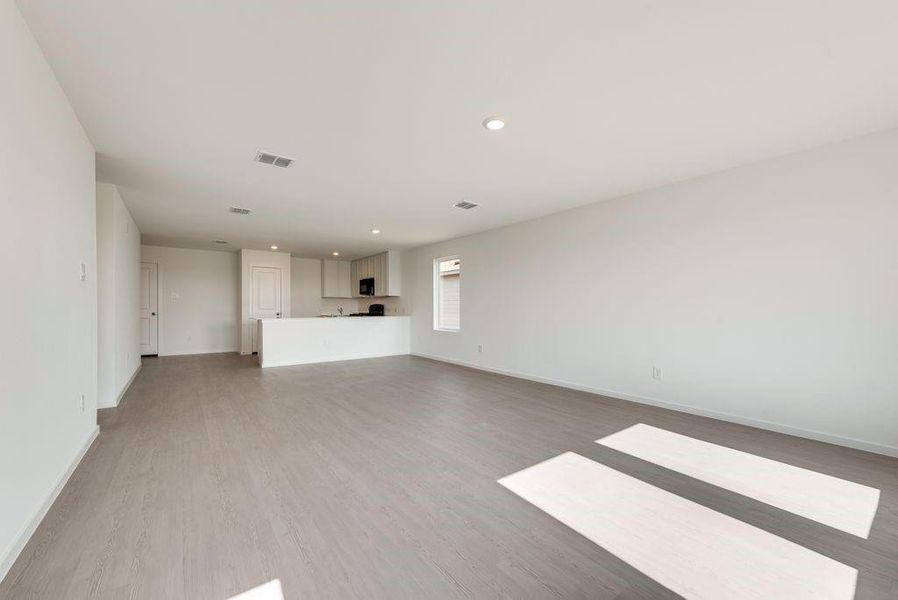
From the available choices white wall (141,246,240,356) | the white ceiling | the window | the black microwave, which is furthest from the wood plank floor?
the black microwave

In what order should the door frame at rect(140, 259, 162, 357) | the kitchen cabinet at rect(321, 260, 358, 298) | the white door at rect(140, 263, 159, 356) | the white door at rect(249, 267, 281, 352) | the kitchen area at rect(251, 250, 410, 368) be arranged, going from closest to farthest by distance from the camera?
1. the kitchen area at rect(251, 250, 410, 368)
2. the white door at rect(140, 263, 159, 356)
3. the door frame at rect(140, 259, 162, 357)
4. the white door at rect(249, 267, 281, 352)
5. the kitchen cabinet at rect(321, 260, 358, 298)

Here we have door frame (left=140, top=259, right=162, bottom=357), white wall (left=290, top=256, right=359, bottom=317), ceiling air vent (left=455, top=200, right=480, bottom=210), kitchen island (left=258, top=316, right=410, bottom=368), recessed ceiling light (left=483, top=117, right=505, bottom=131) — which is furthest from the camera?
white wall (left=290, top=256, right=359, bottom=317)

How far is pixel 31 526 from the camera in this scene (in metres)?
1.76

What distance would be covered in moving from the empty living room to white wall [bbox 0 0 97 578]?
0.03 m

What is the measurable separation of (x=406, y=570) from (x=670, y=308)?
3.73m

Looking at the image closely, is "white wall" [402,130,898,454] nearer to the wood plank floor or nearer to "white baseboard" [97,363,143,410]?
the wood plank floor

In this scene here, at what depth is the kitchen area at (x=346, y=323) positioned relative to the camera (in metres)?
6.80

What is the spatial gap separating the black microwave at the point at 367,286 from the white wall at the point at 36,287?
6517 millimetres

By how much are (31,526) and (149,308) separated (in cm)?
747

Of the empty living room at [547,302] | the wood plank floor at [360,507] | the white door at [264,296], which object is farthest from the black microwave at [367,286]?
the wood plank floor at [360,507]

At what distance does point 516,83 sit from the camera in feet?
7.14

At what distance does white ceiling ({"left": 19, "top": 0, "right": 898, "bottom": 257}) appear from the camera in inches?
66.4

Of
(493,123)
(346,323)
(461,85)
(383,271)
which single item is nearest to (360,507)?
(461,85)

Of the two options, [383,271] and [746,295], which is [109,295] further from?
[746,295]
